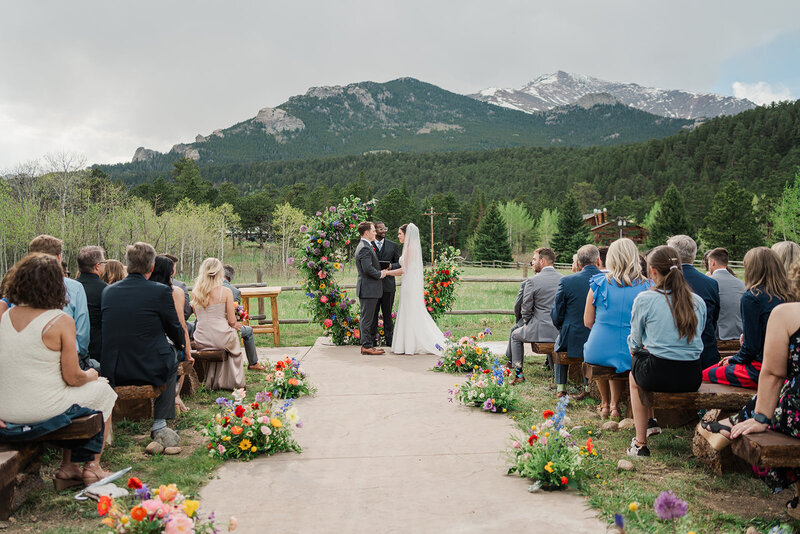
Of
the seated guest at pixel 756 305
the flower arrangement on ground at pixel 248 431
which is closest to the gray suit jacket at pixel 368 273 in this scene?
the flower arrangement on ground at pixel 248 431

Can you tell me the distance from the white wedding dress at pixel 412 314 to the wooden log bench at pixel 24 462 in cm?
581

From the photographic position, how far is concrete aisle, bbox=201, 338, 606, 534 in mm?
3357

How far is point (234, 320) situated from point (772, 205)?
6492 centimetres

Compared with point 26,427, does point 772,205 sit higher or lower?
higher

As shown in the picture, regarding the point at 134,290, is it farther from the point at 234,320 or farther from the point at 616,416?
the point at 616,416

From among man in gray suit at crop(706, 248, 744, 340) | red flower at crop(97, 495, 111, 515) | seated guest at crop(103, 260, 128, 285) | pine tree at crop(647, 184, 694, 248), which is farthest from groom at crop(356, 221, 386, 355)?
pine tree at crop(647, 184, 694, 248)

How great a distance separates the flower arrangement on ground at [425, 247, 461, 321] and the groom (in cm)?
166

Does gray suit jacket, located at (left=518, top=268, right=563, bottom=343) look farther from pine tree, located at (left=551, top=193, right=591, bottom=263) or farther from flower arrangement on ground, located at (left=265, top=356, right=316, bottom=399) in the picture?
pine tree, located at (left=551, top=193, right=591, bottom=263)

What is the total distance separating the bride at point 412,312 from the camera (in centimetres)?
934

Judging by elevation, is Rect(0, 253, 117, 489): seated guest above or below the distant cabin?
below

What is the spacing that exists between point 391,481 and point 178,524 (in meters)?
1.76

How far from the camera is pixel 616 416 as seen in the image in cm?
559

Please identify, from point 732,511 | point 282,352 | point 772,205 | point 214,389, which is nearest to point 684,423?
point 732,511

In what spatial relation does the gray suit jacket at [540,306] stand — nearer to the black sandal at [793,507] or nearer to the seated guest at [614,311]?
the seated guest at [614,311]
